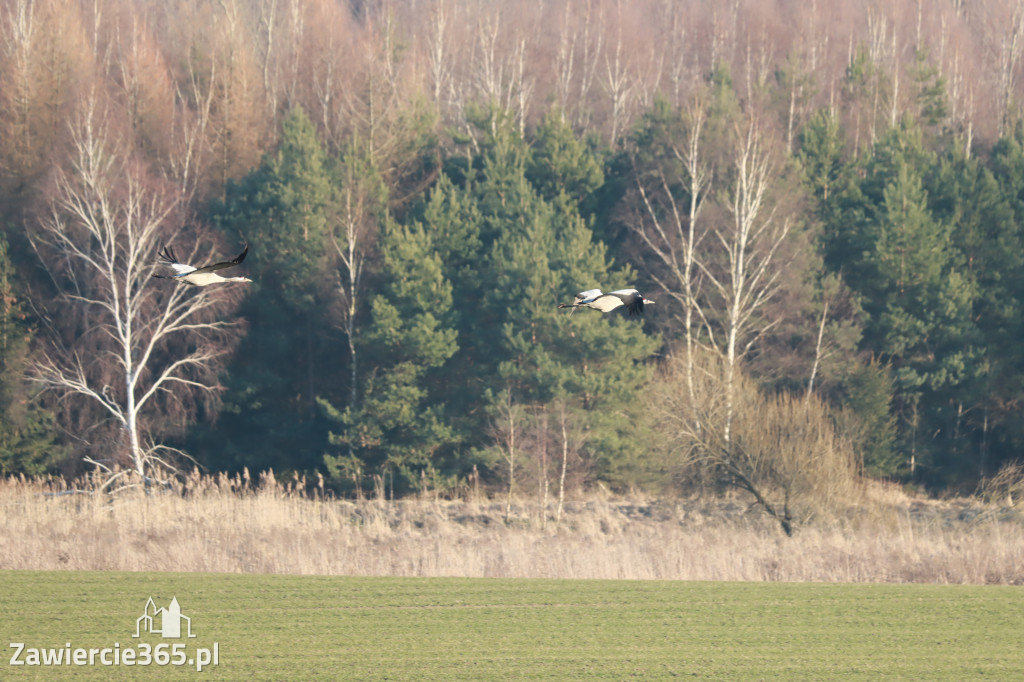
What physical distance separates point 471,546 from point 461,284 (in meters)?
15.6

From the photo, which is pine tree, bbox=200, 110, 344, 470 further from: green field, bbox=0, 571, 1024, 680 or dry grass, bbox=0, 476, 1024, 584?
green field, bbox=0, 571, 1024, 680

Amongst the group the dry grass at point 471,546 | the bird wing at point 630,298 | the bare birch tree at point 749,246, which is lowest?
the dry grass at point 471,546

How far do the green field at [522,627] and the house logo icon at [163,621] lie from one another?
129mm

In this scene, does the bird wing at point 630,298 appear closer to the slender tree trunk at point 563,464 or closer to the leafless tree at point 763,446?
the leafless tree at point 763,446

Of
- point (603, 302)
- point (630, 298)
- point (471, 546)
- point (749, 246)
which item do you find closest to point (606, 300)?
point (603, 302)

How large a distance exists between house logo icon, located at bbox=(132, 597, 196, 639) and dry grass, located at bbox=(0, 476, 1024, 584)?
3168 mm

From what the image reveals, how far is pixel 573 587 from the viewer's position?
1612 cm

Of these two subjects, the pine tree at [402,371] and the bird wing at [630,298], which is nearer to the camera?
the bird wing at [630,298]

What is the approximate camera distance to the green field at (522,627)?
1213 centimetres

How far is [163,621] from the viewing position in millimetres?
13812

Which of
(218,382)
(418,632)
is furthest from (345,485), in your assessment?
(418,632)

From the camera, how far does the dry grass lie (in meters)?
17.7

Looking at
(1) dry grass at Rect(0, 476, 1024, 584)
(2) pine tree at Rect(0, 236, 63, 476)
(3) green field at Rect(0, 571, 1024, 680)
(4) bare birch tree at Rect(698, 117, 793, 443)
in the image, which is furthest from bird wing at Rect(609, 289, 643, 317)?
(2) pine tree at Rect(0, 236, 63, 476)

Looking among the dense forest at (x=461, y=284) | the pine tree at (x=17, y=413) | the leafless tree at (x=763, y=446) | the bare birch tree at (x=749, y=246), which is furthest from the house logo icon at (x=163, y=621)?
the pine tree at (x=17, y=413)
